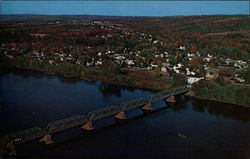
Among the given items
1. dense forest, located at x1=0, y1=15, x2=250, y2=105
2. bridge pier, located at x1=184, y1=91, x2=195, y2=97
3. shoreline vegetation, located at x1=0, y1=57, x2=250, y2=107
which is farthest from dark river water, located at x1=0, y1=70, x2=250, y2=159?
dense forest, located at x1=0, y1=15, x2=250, y2=105

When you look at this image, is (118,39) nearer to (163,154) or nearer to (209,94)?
(209,94)

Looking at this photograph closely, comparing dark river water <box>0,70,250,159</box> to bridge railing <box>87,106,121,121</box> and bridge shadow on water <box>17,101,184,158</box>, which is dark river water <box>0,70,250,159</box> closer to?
bridge shadow on water <box>17,101,184,158</box>

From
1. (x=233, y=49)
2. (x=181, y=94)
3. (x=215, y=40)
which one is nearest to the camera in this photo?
(x=181, y=94)

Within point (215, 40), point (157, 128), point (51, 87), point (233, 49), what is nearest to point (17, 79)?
point (51, 87)

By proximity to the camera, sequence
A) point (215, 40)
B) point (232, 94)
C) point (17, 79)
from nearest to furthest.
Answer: point (232, 94) → point (17, 79) → point (215, 40)

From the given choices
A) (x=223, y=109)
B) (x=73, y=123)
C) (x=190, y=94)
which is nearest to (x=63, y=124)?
(x=73, y=123)

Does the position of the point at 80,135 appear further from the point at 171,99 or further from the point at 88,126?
the point at 171,99

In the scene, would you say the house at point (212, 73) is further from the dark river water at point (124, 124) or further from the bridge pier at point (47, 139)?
the bridge pier at point (47, 139)
